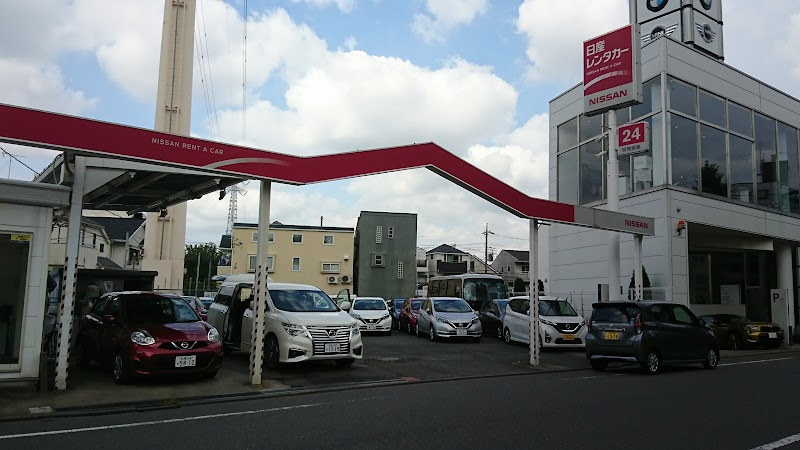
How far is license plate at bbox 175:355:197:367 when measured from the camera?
10251 millimetres

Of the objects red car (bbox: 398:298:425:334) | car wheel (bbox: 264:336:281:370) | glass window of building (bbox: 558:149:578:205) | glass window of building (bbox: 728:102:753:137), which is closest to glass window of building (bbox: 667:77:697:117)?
glass window of building (bbox: 728:102:753:137)

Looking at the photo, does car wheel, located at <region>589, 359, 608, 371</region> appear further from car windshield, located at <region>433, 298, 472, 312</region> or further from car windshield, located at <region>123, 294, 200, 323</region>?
car windshield, located at <region>123, 294, 200, 323</region>

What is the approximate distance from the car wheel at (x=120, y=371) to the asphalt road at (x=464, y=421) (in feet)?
7.01

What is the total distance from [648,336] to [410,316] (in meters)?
11.5

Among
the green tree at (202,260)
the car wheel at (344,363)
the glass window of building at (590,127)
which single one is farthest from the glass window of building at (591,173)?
the green tree at (202,260)

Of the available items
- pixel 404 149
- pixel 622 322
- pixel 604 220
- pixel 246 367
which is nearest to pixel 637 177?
pixel 604 220

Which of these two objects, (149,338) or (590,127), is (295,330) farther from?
(590,127)

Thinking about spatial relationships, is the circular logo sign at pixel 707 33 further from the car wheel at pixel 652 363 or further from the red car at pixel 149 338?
the red car at pixel 149 338

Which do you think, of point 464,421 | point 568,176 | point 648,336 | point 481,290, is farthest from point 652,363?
point 481,290

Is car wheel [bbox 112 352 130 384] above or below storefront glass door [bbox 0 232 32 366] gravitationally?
below

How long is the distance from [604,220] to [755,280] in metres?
16.6

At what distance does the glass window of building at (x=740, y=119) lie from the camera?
25391 mm

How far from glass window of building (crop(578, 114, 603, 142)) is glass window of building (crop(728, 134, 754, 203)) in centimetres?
547

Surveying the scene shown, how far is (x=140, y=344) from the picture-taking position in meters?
10.1
